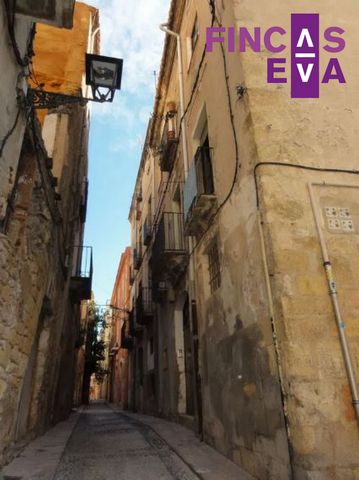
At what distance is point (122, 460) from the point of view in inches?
203

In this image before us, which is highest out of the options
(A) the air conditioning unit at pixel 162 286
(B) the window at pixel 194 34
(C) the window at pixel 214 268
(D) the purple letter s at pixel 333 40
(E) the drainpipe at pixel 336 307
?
(B) the window at pixel 194 34

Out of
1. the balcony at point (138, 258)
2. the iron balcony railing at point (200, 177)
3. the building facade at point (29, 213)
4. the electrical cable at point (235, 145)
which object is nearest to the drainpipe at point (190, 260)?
the electrical cable at point (235, 145)

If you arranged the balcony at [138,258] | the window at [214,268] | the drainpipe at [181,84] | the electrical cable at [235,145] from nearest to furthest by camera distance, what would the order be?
1. the electrical cable at [235,145]
2. the window at [214,268]
3. the drainpipe at [181,84]
4. the balcony at [138,258]

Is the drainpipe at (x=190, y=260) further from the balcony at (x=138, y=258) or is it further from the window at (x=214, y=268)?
the balcony at (x=138, y=258)

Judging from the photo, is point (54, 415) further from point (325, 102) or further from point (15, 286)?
point (325, 102)

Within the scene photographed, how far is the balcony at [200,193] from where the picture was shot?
6486mm

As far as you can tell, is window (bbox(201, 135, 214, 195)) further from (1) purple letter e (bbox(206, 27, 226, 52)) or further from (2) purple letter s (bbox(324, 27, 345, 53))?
(2) purple letter s (bbox(324, 27, 345, 53))

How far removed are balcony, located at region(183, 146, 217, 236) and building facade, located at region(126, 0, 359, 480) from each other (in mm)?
27

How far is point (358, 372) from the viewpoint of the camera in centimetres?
395

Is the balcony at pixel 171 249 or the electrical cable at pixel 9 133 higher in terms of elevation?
the balcony at pixel 171 249

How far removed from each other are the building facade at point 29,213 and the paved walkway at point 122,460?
0.38 m

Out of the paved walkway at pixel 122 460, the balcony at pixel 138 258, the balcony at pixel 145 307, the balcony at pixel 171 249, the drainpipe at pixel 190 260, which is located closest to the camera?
the paved walkway at pixel 122 460

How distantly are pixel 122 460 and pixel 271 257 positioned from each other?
11.4 feet

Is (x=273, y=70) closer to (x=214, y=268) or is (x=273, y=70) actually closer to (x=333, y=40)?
(x=333, y=40)
